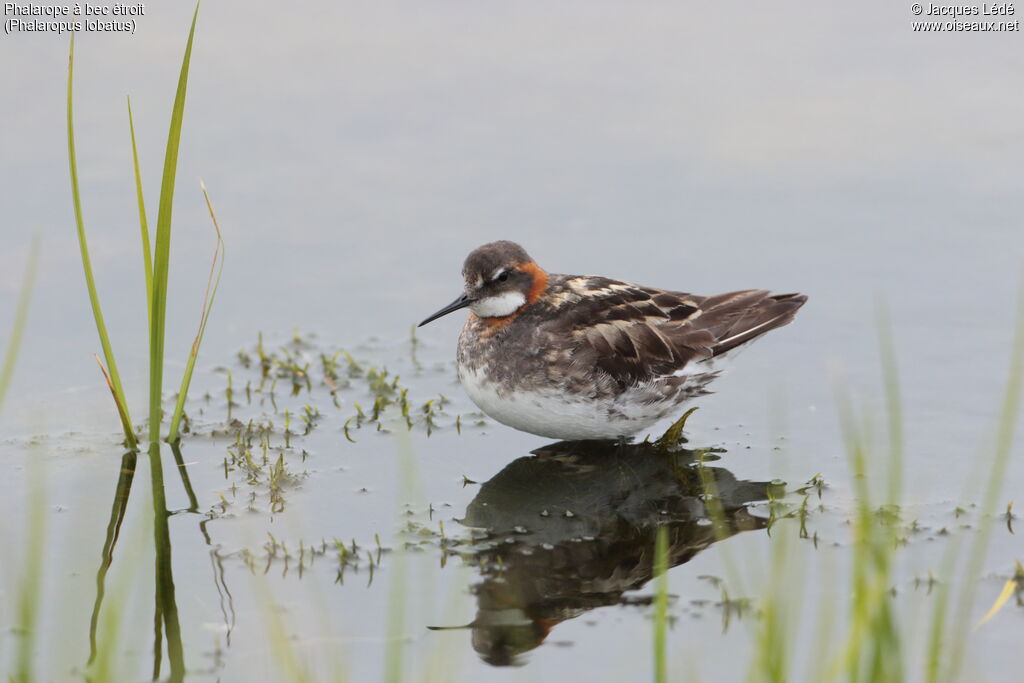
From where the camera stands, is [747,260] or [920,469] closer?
[920,469]

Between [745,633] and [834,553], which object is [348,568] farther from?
[834,553]

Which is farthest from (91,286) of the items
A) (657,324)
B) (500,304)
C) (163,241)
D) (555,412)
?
(657,324)

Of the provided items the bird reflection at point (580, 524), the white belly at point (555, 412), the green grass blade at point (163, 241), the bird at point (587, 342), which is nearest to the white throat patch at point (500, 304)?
the bird at point (587, 342)

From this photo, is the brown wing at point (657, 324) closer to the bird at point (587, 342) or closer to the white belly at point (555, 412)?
the bird at point (587, 342)

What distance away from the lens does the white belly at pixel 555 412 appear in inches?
330

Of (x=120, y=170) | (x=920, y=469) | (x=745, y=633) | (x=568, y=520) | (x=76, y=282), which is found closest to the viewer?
(x=745, y=633)

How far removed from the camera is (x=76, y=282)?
10.6 metres

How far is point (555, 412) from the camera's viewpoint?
839cm

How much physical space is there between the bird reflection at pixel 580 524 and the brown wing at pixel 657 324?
0.63m

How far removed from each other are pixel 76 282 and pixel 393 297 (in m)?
2.60

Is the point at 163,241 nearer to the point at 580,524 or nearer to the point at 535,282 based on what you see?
the point at 535,282

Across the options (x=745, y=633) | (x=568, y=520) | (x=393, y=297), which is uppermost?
(x=393, y=297)

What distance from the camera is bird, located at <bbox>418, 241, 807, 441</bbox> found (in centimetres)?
844

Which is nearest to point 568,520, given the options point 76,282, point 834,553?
point 834,553
